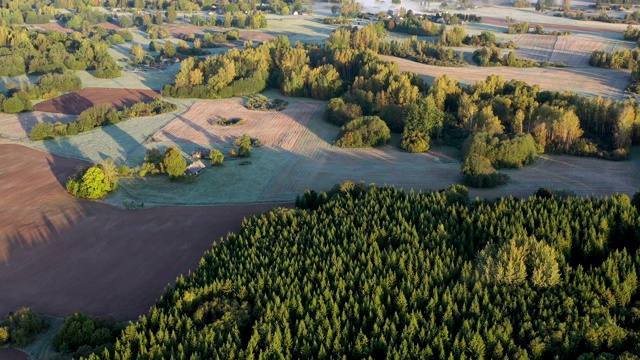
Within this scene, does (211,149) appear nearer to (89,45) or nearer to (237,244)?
(237,244)

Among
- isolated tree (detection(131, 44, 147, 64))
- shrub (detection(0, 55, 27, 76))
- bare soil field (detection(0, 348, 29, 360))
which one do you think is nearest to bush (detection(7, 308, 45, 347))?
bare soil field (detection(0, 348, 29, 360))

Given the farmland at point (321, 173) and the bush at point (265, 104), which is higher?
the bush at point (265, 104)

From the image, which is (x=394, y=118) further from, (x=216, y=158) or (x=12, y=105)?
(x=12, y=105)

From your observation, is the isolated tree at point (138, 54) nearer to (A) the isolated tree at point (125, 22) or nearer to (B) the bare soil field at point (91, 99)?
(B) the bare soil field at point (91, 99)

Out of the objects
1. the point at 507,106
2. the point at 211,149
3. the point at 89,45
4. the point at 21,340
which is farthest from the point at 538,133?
the point at 89,45

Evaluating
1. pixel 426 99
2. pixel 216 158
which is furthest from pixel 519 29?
pixel 216 158

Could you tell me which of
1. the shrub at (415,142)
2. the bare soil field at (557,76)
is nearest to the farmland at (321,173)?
the shrub at (415,142)
